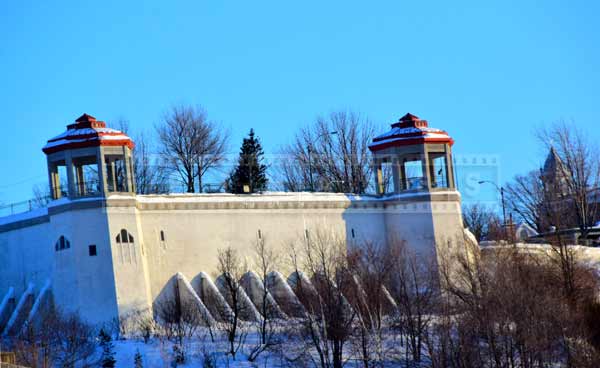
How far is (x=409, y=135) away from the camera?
52375 millimetres

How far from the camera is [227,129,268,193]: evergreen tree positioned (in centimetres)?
6353

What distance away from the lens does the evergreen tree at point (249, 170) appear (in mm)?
63531

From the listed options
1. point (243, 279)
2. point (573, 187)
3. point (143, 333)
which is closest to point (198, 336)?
point (143, 333)

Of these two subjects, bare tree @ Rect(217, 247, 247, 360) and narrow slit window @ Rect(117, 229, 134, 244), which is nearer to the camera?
bare tree @ Rect(217, 247, 247, 360)

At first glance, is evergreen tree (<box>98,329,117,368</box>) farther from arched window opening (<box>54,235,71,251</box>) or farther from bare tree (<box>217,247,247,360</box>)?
bare tree (<box>217,247,247,360</box>)

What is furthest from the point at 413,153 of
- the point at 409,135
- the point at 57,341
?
the point at 57,341

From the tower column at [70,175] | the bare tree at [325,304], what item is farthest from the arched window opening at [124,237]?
the bare tree at [325,304]

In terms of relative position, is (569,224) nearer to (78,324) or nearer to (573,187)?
(573,187)

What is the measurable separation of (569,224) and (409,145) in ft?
78.3

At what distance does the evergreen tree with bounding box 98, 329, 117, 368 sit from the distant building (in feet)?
4.83

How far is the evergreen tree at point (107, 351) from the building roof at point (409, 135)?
1454cm

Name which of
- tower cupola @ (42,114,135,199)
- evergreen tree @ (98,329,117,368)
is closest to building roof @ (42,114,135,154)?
tower cupola @ (42,114,135,199)

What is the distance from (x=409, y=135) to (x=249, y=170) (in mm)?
14091

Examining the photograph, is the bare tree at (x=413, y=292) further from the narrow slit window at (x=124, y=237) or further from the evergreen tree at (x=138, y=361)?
the narrow slit window at (x=124, y=237)
